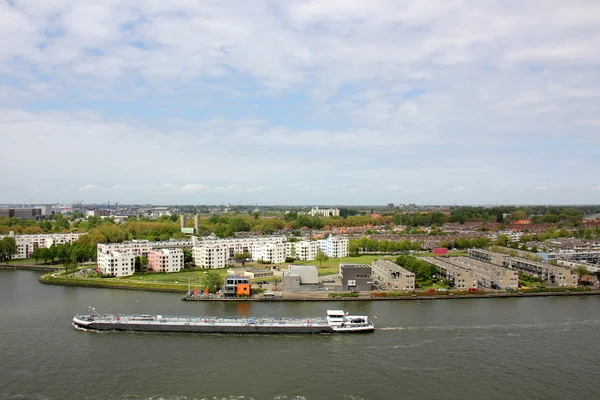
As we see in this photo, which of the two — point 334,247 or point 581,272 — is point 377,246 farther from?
point 581,272

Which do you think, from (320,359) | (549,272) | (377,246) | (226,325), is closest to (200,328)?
(226,325)

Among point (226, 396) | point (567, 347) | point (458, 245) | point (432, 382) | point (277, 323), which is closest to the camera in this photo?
point (226, 396)

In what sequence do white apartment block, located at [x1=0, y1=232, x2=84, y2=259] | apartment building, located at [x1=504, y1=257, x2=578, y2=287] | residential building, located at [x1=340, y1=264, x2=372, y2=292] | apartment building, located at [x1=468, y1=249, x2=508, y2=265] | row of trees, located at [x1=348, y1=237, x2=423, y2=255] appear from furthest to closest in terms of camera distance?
row of trees, located at [x1=348, y1=237, x2=423, y2=255] → white apartment block, located at [x1=0, y1=232, x2=84, y2=259] → apartment building, located at [x1=468, y1=249, x2=508, y2=265] → apartment building, located at [x1=504, y1=257, x2=578, y2=287] → residential building, located at [x1=340, y1=264, x2=372, y2=292]

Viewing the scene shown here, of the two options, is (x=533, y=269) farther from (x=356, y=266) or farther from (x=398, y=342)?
(x=398, y=342)

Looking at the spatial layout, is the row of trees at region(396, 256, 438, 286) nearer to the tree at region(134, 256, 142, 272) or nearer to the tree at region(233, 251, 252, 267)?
the tree at region(233, 251, 252, 267)

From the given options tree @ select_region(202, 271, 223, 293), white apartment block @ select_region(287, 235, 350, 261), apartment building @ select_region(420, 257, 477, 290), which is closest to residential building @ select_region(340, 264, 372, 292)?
apartment building @ select_region(420, 257, 477, 290)

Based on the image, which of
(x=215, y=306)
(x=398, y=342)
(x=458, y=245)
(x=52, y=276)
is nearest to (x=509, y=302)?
(x=398, y=342)

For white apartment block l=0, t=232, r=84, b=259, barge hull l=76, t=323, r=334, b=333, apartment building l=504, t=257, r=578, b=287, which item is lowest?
barge hull l=76, t=323, r=334, b=333
